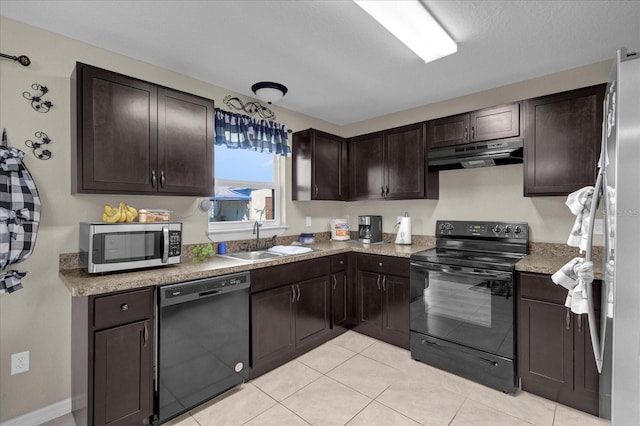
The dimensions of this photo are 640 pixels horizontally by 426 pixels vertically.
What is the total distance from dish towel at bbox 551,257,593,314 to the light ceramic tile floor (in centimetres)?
97

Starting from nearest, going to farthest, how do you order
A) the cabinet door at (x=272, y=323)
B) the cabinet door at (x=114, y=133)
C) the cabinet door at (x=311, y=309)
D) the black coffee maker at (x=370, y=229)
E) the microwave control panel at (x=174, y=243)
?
the cabinet door at (x=114, y=133) → the microwave control panel at (x=174, y=243) → the cabinet door at (x=272, y=323) → the cabinet door at (x=311, y=309) → the black coffee maker at (x=370, y=229)

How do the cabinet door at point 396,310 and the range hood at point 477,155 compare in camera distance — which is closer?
the range hood at point 477,155

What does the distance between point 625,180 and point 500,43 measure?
1.56 meters

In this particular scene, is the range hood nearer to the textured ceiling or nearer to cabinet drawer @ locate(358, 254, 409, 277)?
the textured ceiling

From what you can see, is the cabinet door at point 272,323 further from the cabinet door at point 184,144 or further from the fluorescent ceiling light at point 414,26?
the fluorescent ceiling light at point 414,26

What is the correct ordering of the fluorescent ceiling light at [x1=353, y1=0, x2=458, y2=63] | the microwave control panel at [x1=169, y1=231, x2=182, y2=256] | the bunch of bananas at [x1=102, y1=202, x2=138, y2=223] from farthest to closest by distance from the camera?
the microwave control panel at [x1=169, y1=231, x2=182, y2=256], the bunch of bananas at [x1=102, y1=202, x2=138, y2=223], the fluorescent ceiling light at [x1=353, y1=0, x2=458, y2=63]

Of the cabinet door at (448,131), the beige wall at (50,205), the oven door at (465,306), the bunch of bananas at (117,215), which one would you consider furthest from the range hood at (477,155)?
the bunch of bananas at (117,215)

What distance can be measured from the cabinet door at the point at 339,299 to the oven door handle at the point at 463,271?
771mm

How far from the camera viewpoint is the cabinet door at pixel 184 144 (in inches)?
87.4

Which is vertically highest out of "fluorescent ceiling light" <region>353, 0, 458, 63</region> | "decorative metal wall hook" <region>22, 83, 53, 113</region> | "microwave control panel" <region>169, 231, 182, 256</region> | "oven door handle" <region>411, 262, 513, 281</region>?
"fluorescent ceiling light" <region>353, 0, 458, 63</region>

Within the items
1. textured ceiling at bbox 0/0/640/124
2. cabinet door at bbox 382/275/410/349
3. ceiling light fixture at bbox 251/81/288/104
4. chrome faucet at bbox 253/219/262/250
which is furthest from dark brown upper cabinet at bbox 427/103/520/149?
chrome faucet at bbox 253/219/262/250

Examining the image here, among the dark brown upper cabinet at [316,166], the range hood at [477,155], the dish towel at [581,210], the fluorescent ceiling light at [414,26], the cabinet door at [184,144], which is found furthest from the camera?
the dark brown upper cabinet at [316,166]

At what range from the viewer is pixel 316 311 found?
9.48 feet

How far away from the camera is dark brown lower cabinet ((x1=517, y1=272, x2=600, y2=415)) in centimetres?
197
